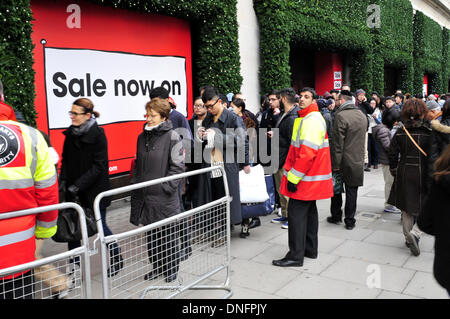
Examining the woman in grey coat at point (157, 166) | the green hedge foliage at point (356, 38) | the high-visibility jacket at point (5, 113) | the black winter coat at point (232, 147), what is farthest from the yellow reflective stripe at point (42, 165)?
the green hedge foliage at point (356, 38)

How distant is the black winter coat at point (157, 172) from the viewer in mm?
4066

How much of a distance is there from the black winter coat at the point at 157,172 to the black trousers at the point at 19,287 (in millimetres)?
1582

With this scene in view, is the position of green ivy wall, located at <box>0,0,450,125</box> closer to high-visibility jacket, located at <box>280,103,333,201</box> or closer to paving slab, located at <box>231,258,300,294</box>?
paving slab, located at <box>231,258,300,294</box>

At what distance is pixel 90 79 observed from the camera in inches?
283

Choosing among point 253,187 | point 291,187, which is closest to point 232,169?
point 253,187

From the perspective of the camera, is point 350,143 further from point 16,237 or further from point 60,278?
point 16,237

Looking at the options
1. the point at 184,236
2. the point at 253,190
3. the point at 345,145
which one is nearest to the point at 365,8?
the point at 345,145

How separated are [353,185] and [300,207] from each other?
5.54 feet

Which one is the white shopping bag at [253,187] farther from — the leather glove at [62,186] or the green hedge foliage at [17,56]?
the green hedge foliage at [17,56]

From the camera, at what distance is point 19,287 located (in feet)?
8.14

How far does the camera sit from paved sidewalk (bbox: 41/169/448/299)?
3.94m

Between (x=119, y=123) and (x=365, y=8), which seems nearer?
(x=119, y=123)
